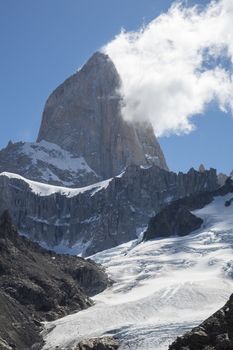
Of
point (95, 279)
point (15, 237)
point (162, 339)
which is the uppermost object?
point (15, 237)

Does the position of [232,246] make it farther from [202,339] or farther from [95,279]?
[202,339]

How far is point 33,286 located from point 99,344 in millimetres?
54086

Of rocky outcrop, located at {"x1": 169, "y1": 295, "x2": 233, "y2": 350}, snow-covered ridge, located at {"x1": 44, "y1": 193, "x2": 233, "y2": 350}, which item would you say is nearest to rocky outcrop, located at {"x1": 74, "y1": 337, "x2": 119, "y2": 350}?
snow-covered ridge, located at {"x1": 44, "y1": 193, "x2": 233, "y2": 350}

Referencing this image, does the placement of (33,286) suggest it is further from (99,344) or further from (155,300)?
(99,344)

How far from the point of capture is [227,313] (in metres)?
46.4

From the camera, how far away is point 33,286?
141 meters

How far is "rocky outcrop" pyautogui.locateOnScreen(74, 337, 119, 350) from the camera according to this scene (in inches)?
3337

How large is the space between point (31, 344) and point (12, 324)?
5.20 m

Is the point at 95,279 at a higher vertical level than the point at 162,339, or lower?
higher

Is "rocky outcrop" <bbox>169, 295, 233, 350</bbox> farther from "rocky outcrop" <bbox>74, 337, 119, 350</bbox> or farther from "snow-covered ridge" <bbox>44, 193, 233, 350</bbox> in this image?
"snow-covered ridge" <bbox>44, 193, 233, 350</bbox>

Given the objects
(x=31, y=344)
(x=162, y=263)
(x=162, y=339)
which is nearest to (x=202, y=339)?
(x=162, y=339)

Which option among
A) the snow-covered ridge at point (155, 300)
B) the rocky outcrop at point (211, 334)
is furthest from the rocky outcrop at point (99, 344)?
the rocky outcrop at point (211, 334)

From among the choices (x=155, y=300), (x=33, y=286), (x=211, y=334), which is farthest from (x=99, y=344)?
(x=33, y=286)

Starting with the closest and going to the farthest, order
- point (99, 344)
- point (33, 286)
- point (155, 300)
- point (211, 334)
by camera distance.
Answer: point (211, 334) < point (99, 344) < point (155, 300) < point (33, 286)
